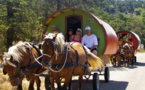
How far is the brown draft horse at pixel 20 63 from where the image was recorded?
6.88 meters

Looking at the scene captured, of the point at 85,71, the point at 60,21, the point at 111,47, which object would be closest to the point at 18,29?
the point at 60,21

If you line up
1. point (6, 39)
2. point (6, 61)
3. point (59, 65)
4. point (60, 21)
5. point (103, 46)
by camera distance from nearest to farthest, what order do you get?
point (6, 61) < point (59, 65) < point (103, 46) < point (60, 21) < point (6, 39)

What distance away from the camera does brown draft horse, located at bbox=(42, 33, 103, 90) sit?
23.2 ft

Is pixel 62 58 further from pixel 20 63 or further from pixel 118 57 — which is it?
pixel 118 57

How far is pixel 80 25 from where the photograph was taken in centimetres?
1295

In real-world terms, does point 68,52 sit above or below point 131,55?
above

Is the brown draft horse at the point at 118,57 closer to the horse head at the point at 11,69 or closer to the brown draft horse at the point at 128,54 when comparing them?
the brown draft horse at the point at 128,54

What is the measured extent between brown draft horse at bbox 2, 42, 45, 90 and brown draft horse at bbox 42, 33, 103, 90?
0.56 metres

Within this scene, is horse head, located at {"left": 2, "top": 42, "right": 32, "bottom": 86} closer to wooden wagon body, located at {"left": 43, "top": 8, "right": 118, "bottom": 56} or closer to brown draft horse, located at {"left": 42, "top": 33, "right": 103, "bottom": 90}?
brown draft horse, located at {"left": 42, "top": 33, "right": 103, "bottom": 90}

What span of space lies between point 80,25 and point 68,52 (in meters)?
5.08

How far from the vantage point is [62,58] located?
7.73 meters

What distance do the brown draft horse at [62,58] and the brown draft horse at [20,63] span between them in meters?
0.56

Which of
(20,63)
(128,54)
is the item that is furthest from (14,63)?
(128,54)

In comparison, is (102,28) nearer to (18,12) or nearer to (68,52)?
(68,52)
